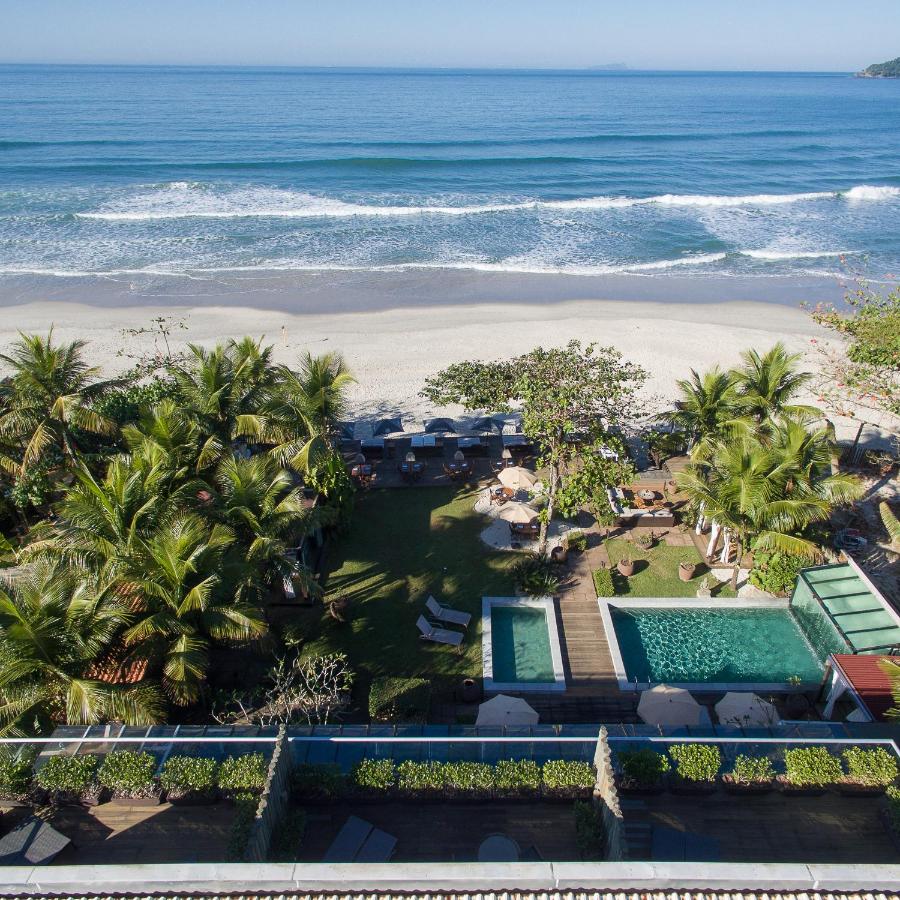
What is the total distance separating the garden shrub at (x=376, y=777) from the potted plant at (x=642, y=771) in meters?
2.99

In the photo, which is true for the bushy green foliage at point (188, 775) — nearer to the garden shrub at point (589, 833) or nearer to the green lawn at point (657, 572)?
the garden shrub at point (589, 833)

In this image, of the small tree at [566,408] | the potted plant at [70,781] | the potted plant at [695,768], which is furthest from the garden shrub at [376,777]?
the small tree at [566,408]

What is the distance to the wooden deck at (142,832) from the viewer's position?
26.3 feet

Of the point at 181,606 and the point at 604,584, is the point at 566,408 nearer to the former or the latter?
the point at 604,584

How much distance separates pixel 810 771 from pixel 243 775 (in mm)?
7256

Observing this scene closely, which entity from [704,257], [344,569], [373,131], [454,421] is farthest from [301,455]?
[373,131]

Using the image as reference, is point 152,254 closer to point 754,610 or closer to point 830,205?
point 754,610

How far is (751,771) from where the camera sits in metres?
8.64

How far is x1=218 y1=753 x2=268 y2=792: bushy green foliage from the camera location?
8.38m

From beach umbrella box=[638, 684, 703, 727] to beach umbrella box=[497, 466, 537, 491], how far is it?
696 cm

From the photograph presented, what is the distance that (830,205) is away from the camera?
50.7 m

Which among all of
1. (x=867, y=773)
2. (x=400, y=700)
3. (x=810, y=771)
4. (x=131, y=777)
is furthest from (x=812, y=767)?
(x=131, y=777)

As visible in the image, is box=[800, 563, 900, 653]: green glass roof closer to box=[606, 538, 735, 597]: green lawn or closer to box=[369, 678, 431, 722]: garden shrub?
box=[606, 538, 735, 597]: green lawn

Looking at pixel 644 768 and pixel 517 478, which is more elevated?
pixel 644 768
